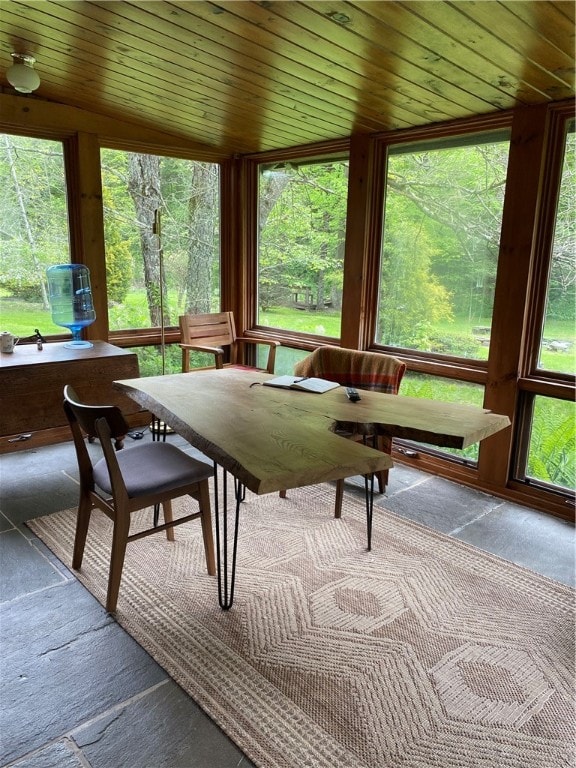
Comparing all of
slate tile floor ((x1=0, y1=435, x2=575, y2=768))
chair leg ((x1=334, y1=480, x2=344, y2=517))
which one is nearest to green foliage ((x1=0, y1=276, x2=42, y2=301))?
slate tile floor ((x1=0, y1=435, x2=575, y2=768))

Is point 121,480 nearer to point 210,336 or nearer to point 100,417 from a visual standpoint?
point 100,417

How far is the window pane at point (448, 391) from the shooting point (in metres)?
3.39

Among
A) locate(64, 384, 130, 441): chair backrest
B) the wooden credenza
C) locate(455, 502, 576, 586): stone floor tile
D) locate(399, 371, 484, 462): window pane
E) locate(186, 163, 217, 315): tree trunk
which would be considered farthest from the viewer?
locate(186, 163, 217, 315): tree trunk

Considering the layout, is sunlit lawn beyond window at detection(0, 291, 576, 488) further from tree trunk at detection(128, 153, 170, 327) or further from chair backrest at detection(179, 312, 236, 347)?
chair backrest at detection(179, 312, 236, 347)

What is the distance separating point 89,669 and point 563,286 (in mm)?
2757

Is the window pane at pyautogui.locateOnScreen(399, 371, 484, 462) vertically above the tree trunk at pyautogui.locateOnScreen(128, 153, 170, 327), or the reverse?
the tree trunk at pyautogui.locateOnScreen(128, 153, 170, 327)

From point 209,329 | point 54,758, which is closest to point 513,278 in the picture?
point 209,329

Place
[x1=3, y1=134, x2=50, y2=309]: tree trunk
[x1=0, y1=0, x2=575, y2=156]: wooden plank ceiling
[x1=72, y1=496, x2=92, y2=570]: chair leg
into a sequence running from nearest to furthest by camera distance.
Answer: [x1=0, y1=0, x2=575, y2=156]: wooden plank ceiling → [x1=72, y1=496, x2=92, y2=570]: chair leg → [x1=3, y1=134, x2=50, y2=309]: tree trunk

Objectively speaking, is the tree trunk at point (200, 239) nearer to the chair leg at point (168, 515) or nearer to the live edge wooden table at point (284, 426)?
the live edge wooden table at point (284, 426)

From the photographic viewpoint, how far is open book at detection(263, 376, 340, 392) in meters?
2.67

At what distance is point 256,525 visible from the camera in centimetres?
279

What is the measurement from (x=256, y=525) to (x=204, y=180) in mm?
2980

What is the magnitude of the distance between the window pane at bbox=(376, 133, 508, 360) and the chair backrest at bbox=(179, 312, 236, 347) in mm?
1295

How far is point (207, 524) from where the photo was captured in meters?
2.26
